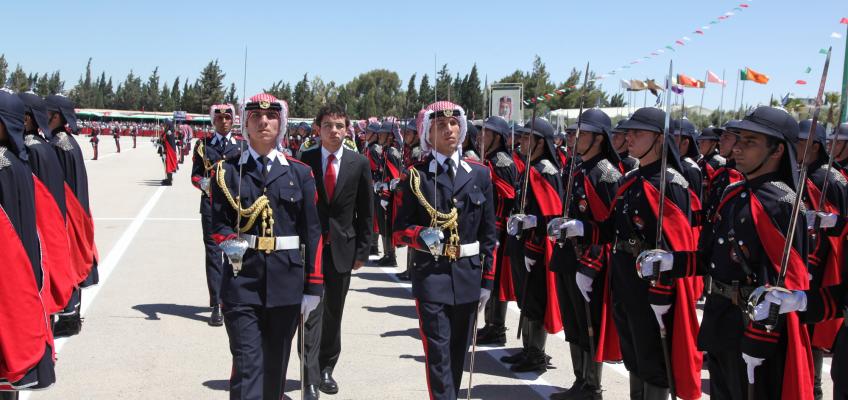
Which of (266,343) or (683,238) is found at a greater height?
(683,238)

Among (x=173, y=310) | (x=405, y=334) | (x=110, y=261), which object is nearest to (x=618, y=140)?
(x=405, y=334)

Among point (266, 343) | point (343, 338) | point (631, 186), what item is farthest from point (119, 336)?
point (631, 186)

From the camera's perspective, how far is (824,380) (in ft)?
22.3

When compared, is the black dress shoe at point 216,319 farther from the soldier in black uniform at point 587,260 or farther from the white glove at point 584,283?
the white glove at point 584,283

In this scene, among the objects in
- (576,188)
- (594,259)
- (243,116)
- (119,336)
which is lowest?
(119,336)

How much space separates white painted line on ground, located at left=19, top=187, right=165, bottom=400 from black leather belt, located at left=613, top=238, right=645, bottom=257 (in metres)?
4.51

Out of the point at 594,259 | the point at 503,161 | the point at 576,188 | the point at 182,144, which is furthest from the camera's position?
the point at 182,144

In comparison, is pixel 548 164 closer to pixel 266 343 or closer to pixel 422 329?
pixel 422 329

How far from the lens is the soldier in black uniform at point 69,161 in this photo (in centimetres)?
737

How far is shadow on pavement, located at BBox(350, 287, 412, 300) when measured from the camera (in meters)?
10.1

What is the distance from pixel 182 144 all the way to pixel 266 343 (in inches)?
1626

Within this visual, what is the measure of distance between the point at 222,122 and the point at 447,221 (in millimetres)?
4515

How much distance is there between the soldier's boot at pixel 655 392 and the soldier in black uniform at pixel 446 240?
1.24 metres

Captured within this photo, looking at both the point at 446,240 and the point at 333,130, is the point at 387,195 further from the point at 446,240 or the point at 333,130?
the point at 446,240
